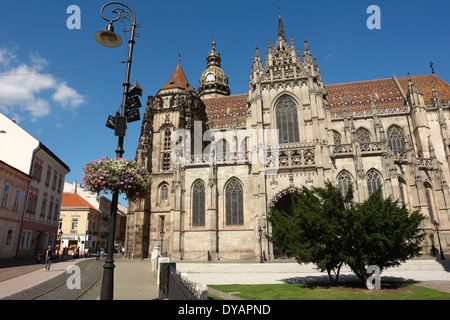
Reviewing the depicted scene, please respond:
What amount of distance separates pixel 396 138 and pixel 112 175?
33.1m

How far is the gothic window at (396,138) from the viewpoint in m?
31.7

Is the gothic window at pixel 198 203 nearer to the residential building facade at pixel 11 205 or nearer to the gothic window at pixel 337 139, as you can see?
the residential building facade at pixel 11 205

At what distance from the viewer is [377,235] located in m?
10.5

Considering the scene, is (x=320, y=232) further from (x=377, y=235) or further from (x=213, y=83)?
(x=213, y=83)

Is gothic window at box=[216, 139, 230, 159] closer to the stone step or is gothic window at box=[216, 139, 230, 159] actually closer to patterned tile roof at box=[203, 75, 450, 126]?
patterned tile roof at box=[203, 75, 450, 126]

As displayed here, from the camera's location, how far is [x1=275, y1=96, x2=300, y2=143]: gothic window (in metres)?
28.6

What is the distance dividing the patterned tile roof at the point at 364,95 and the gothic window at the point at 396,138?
134 inches

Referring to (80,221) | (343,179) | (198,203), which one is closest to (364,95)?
(343,179)

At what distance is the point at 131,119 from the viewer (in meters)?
7.56

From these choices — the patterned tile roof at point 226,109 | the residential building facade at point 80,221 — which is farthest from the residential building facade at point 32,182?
the patterned tile roof at point 226,109

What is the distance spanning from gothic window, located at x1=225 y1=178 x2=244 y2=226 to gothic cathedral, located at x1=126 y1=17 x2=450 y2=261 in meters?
0.09

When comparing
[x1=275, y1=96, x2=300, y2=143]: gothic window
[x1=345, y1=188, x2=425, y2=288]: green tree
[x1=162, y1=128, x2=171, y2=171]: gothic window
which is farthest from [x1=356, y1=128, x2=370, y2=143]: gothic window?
[x1=345, y1=188, x2=425, y2=288]: green tree

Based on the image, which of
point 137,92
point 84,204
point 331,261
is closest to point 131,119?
point 137,92
